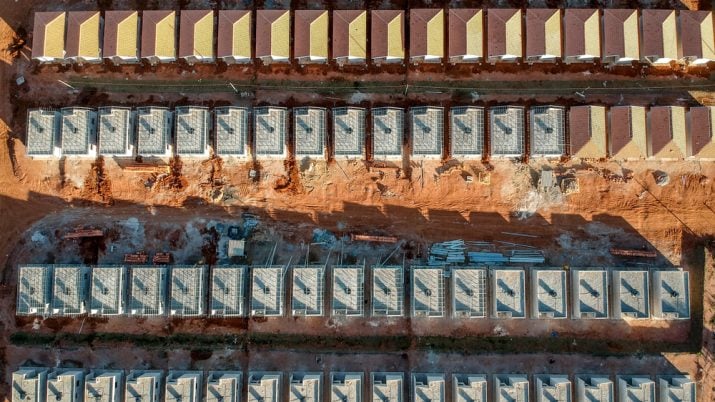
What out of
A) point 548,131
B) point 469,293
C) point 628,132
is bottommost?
point 469,293

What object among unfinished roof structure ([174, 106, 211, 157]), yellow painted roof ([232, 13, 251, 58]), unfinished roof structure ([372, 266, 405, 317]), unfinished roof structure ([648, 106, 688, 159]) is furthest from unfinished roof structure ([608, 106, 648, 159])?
unfinished roof structure ([174, 106, 211, 157])

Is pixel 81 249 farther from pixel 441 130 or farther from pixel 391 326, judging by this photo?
pixel 441 130

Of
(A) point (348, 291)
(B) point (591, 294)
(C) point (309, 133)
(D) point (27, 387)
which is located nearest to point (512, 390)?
(B) point (591, 294)

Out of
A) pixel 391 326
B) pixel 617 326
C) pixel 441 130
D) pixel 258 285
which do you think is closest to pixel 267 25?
pixel 441 130

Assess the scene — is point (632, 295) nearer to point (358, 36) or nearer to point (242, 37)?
point (358, 36)

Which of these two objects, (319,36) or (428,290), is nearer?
(428,290)

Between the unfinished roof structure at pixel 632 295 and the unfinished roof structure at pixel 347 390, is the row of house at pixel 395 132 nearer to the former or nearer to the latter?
the unfinished roof structure at pixel 632 295
